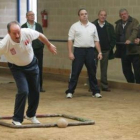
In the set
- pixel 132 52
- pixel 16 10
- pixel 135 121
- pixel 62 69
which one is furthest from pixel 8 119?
pixel 16 10

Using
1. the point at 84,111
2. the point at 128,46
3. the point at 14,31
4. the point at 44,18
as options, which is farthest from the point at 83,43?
the point at 44,18

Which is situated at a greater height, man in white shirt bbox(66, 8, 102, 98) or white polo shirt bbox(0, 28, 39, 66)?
white polo shirt bbox(0, 28, 39, 66)

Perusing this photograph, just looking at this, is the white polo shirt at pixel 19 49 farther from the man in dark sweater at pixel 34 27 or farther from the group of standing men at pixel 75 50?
the man in dark sweater at pixel 34 27

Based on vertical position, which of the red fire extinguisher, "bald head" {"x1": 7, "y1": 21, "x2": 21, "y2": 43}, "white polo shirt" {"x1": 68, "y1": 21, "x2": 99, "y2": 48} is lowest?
the red fire extinguisher

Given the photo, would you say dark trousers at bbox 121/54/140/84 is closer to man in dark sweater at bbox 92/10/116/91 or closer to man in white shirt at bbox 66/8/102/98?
man in dark sweater at bbox 92/10/116/91

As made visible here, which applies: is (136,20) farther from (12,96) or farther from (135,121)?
(135,121)

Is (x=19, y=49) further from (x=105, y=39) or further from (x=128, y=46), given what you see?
(x=128, y=46)

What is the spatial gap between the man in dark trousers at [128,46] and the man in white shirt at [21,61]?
4.02m

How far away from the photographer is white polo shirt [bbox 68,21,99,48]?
30.3ft

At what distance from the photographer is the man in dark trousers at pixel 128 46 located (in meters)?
10.4

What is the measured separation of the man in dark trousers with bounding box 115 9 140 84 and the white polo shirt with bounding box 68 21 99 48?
1.21 meters

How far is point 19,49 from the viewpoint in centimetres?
641

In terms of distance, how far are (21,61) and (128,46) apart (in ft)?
14.5

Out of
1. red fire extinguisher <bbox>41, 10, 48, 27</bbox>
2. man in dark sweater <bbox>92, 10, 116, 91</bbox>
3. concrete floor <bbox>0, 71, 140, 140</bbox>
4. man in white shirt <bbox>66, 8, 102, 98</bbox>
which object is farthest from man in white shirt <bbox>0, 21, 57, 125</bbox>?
red fire extinguisher <bbox>41, 10, 48, 27</bbox>
